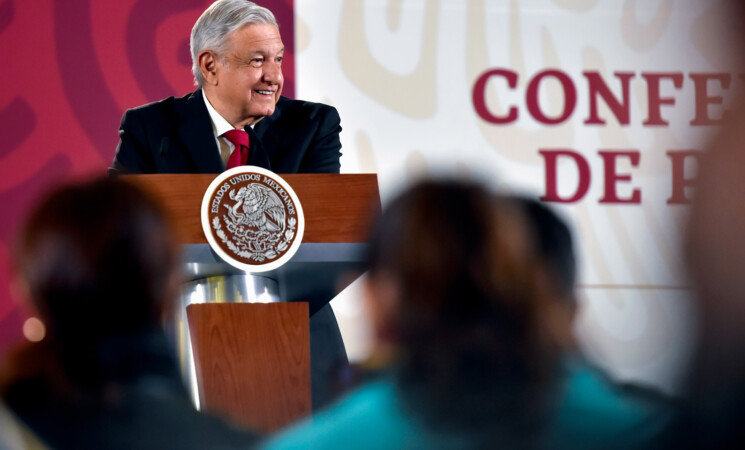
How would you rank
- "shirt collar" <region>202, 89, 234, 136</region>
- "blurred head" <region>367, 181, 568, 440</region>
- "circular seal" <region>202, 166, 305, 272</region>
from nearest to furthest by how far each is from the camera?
"blurred head" <region>367, 181, 568, 440</region>, "circular seal" <region>202, 166, 305, 272</region>, "shirt collar" <region>202, 89, 234, 136</region>

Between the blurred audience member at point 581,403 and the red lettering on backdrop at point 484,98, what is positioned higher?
the red lettering on backdrop at point 484,98

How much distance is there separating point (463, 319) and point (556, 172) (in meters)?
2.91

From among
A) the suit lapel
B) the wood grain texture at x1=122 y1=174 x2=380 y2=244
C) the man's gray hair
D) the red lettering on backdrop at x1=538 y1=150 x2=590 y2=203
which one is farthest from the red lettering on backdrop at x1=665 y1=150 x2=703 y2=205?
the wood grain texture at x1=122 y1=174 x2=380 y2=244

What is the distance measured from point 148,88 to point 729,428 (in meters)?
3.01

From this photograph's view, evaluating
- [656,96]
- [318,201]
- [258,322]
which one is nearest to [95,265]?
[258,322]

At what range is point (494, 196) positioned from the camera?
1.00 meters

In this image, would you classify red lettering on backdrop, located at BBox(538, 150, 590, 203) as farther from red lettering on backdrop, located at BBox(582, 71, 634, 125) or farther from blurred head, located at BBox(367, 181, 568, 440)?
blurred head, located at BBox(367, 181, 568, 440)

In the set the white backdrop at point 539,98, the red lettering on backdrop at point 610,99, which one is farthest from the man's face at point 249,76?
the red lettering on backdrop at point 610,99

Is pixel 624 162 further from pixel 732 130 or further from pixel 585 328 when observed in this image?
pixel 732 130

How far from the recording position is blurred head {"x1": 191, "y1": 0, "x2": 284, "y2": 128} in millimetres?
2646

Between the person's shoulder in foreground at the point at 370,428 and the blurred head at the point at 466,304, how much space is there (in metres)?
0.02

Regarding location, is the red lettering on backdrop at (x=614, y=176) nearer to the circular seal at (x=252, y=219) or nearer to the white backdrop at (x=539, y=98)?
the white backdrop at (x=539, y=98)

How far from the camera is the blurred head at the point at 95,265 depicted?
40.7 inches

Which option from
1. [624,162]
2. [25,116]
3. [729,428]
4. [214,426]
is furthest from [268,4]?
[729,428]
